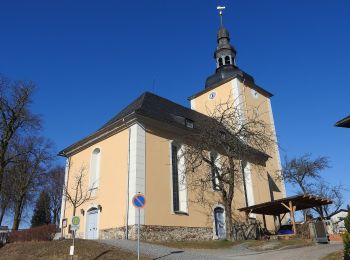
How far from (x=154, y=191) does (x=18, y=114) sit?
42.7 feet

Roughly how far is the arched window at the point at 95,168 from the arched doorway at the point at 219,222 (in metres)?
8.18

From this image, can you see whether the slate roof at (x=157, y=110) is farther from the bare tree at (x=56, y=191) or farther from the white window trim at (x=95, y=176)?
the bare tree at (x=56, y=191)

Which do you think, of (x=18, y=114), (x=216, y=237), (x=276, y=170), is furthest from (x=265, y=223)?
(x=18, y=114)

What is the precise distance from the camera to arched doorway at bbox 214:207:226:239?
2395cm

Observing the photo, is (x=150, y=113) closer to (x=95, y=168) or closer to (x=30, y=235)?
(x=95, y=168)

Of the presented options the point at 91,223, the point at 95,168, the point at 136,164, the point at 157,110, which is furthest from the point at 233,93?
the point at 91,223

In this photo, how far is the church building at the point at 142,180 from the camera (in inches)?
776

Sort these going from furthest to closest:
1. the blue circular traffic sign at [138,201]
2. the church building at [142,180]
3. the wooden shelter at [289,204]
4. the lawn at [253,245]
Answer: the wooden shelter at [289,204] < the church building at [142,180] < the lawn at [253,245] < the blue circular traffic sign at [138,201]

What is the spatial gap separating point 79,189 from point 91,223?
2746 mm

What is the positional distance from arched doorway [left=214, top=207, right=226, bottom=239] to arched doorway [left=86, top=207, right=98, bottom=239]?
786cm

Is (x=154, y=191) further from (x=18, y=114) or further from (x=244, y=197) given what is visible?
(x=18, y=114)

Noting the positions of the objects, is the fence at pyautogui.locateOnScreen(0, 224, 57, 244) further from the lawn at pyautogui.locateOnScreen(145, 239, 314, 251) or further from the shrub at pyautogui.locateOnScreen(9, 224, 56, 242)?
the lawn at pyautogui.locateOnScreen(145, 239, 314, 251)

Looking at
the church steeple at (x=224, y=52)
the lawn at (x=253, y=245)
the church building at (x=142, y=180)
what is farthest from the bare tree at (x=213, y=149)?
the church steeple at (x=224, y=52)

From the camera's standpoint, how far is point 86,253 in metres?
13.5
